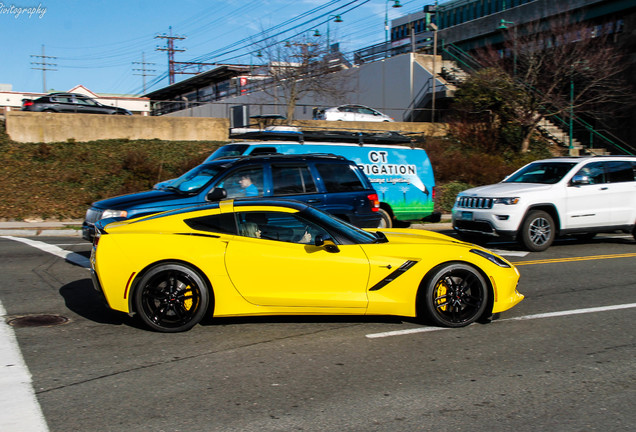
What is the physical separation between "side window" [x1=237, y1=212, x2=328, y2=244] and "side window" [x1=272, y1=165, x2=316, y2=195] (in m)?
3.65

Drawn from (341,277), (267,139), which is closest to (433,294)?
(341,277)

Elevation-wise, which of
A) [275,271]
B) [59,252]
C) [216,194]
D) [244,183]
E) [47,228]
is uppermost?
[244,183]

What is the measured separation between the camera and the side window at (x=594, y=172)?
39.7ft

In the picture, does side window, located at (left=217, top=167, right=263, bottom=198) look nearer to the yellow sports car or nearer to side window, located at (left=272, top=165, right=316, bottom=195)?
side window, located at (left=272, top=165, right=316, bottom=195)

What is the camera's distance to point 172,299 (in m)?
5.91

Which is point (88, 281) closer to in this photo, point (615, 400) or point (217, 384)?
point (217, 384)

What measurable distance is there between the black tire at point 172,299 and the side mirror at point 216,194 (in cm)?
346

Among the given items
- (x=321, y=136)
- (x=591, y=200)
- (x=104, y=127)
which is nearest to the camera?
(x=591, y=200)

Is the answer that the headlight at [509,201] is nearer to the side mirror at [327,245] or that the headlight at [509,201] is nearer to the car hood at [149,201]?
the car hood at [149,201]

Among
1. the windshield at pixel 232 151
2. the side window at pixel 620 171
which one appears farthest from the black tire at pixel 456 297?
the side window at pixel 620 171

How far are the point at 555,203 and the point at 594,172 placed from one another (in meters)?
1.27

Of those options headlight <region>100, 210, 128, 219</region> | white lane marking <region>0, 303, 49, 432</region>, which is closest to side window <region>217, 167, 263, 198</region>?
headlight <region>100, 210, 128, 219</region>

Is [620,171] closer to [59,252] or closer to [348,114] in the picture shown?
[59,252]

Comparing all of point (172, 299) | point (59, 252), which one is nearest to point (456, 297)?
point (172, 299)
